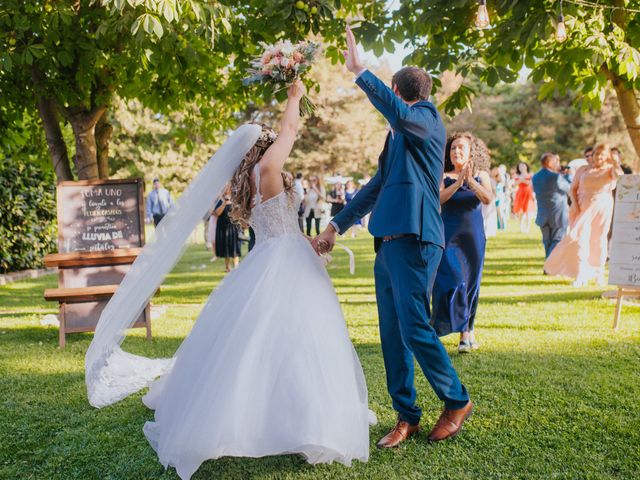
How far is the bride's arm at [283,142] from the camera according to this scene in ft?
13.1

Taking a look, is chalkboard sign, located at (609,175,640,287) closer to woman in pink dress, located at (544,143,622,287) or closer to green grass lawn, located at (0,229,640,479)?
green grass lawn, located at (0,229,640,479)

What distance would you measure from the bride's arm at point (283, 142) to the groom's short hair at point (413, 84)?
0.68 m

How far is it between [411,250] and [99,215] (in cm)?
608

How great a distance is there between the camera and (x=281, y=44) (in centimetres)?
422

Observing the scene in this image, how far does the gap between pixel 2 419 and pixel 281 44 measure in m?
3.58

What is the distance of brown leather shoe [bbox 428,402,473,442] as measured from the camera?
405 centimetres

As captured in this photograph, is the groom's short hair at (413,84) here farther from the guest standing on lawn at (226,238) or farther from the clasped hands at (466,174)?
the guest standing on lawn at (226,238)

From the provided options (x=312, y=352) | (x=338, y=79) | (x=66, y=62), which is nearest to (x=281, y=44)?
(x=312, y=352)

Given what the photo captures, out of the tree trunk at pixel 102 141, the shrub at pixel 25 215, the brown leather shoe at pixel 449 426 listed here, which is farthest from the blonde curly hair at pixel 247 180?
the shrub at pixel 25 215

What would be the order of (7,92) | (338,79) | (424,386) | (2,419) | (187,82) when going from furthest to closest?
1. (338,79)
2. (187,82)
3. (7,92)
4. (424,386)
5. (2,419)

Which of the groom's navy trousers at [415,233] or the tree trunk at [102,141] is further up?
the tree trunk at [102,141]

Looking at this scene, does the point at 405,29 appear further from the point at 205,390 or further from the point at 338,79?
the point at 338,79

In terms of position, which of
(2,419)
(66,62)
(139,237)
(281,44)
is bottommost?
(2,419)

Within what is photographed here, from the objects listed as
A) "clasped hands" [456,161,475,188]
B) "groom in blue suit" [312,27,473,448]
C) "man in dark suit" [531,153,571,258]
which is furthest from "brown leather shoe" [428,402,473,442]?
"man in dark suit" [531,153,571,258]
